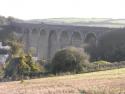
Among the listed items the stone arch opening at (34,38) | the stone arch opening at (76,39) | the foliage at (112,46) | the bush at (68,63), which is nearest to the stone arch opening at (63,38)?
the stone arch opening at (76,39)

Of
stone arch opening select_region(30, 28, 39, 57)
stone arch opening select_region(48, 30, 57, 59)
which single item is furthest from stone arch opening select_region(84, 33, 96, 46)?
stone arch opening select_region(30, 28, 39, 57)

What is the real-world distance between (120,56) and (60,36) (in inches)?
1480

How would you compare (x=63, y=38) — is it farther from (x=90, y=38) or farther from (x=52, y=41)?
(x=90, y=38)

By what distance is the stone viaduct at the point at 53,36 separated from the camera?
80094 millimetres

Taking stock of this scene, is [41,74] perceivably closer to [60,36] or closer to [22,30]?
[60,36]

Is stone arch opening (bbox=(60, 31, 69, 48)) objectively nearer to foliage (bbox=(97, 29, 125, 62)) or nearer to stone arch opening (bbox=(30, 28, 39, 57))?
stone arch opening (bbox=(30, 28, 39, 57))

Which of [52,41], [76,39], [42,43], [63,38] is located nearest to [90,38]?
[76,39]

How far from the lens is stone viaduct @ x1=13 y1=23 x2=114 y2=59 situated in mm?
80094

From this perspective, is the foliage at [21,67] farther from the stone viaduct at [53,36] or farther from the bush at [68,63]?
→ the stone viaduct at [53,36]

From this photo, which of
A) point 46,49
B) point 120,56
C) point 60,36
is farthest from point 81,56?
point 46,49

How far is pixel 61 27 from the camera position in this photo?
96.2 metres

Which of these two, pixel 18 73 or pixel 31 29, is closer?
pixel 18 73

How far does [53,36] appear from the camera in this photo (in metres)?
99.9

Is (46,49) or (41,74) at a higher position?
(41,74)
